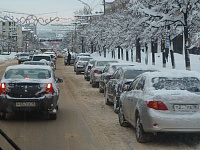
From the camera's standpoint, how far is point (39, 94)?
37.8ft

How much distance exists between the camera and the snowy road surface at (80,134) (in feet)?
28.3

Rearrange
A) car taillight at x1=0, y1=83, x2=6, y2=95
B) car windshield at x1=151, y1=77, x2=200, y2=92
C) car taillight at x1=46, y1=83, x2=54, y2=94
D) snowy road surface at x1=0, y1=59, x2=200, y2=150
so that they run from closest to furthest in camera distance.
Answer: snowy road surface at x1=0, y1=59, x2=200, y2=150, car windshield at x1=151, y1=77, x2=200, y2=92, car taillight at x1=0, y1=83, x2=6, y2=95, car taillight at x1=46, y1=83, x2=54, y2=94

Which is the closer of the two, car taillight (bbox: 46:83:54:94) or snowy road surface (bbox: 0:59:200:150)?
snowy road surface (bbox: 0:59:200:150)

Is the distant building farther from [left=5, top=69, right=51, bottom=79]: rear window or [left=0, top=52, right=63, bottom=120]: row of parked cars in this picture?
[left=0, top=52, right=63, bottom=120]: row of parked cars

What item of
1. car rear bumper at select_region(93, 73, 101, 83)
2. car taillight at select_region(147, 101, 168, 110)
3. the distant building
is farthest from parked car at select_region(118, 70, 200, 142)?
the distant building

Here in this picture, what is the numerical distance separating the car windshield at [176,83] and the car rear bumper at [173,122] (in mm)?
768

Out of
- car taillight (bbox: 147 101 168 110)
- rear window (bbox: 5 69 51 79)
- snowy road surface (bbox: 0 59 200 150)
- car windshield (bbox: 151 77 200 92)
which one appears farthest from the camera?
rear window (bbox: 5 69 51 79)

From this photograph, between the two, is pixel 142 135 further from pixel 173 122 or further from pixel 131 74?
pixel 131 74

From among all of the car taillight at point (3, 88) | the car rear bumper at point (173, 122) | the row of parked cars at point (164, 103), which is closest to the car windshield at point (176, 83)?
the row of parked cars at point (164, 103)

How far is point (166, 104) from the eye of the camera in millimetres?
8406

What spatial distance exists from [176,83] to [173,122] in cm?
109

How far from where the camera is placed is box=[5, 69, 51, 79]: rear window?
12.2 m

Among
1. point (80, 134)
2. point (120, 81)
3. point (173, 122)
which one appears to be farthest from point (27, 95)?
point (173, 122)

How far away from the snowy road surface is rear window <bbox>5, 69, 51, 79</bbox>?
1180 millimetres
